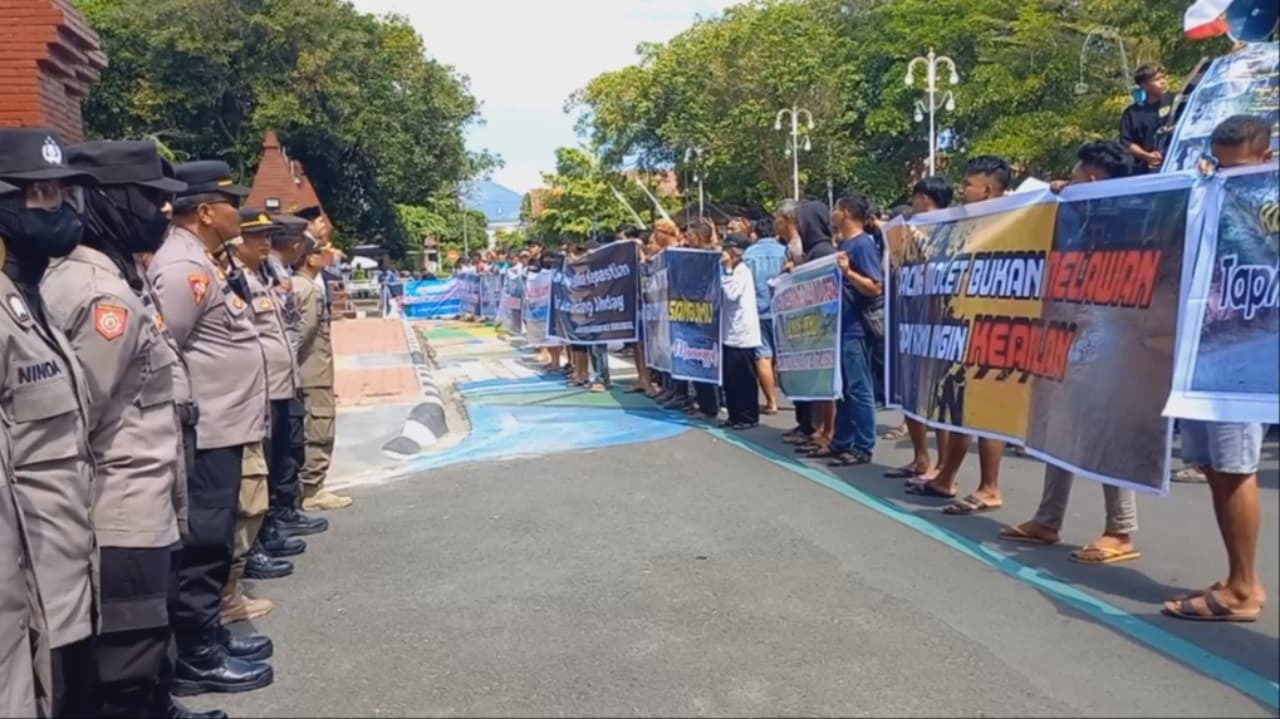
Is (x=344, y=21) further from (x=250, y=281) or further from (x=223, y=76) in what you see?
(x=250, y=281)

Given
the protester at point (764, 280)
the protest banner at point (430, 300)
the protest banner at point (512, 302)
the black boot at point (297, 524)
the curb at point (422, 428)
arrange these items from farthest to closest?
1. the protest banner at point (430, 300)
2. the protest banner at point (512, 302)
3. the protester at point (764, 280)
4. the curb at point (422, 428)
5. the black boot at point (297, 524)

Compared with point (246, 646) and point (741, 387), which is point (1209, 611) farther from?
point (741, 387)

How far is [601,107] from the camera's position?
62906 millimetres

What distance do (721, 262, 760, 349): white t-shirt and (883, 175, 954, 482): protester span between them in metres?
2.22

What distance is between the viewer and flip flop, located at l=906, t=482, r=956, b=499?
6820 millimetres

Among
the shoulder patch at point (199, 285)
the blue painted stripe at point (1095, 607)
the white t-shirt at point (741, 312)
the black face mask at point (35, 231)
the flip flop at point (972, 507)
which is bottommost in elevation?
the blue painted stripe at point (1095, 607)

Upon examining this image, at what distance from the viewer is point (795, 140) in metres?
43.2

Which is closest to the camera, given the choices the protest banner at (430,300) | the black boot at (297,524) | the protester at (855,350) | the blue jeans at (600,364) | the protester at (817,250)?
the black boot at (297,524)

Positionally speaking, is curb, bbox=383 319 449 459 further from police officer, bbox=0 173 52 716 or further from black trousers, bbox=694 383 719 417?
police officer, bbox=0 173 52 716

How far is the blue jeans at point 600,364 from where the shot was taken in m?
13.9

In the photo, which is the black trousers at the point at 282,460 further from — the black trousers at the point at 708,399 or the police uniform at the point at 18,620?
the black trousers at the point at 708,399

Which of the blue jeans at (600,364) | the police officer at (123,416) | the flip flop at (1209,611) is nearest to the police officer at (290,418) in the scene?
the police officer at (123,416)

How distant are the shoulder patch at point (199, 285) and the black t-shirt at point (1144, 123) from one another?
6285 millimetres

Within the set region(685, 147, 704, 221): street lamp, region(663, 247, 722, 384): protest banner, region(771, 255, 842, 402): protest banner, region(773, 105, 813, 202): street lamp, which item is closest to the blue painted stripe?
region(771, 255, 842, 402): protest banner
